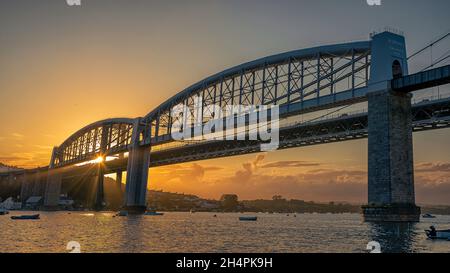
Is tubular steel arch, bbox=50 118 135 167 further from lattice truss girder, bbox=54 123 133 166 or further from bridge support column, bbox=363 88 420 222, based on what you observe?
bridge support column, bbox=363 88 420 222

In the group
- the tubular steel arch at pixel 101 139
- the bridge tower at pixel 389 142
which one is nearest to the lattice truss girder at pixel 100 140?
the tubular steel arch at pixel 101 139

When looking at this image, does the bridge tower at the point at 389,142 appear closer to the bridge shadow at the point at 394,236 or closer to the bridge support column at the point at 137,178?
the bridge shadow at the point at 394,236

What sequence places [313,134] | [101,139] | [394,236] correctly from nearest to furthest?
[394,236] → [313,134] → [101,139]

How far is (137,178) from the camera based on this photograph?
126 meters

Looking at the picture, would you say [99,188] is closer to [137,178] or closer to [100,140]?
[100,140]

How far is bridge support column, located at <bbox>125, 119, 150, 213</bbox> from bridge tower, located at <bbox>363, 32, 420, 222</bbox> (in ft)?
243

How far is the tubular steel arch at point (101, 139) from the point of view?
152 meters

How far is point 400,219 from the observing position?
60.0 metres

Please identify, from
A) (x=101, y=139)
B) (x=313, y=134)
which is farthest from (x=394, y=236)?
(x=101, y=139)

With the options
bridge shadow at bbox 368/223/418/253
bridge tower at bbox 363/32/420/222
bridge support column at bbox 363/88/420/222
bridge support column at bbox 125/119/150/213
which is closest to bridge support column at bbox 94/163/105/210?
bridge support column at bbox 125/119/150/213

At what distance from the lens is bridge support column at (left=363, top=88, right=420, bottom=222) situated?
61.3 meters

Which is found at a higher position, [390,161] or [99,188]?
[390,161]

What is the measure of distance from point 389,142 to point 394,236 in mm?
16748
